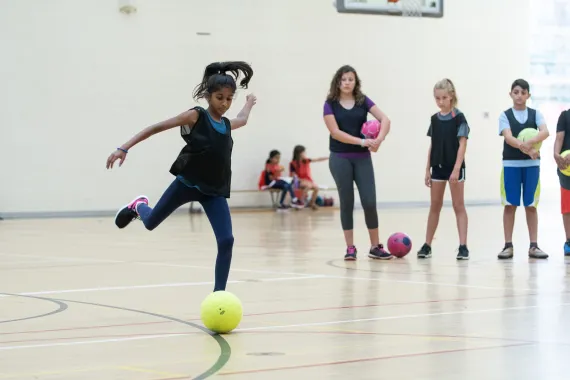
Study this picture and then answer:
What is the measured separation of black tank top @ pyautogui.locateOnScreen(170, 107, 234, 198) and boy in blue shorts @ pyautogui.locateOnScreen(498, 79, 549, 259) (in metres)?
4.82

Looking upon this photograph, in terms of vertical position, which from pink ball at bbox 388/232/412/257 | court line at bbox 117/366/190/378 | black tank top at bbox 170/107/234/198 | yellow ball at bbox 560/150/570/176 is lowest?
pink ball at bbox 388/232/412/257

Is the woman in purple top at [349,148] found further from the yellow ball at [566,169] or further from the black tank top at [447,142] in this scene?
the yellow ball at [566,169]

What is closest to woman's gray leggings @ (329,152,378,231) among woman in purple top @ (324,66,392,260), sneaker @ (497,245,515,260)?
woman in purple top @ (324,66,392,260)

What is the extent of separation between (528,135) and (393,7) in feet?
32.1

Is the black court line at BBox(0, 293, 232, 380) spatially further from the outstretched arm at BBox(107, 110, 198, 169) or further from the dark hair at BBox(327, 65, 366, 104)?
the dark hair at BBox(327, 65, 366, 104)

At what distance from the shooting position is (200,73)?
22.5 metres

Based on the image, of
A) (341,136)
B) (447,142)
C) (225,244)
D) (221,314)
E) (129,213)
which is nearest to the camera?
(221,314)

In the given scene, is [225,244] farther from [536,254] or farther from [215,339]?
[536,254]

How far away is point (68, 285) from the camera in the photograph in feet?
27.1

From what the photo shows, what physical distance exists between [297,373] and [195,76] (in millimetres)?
18310

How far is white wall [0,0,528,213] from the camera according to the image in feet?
67.7

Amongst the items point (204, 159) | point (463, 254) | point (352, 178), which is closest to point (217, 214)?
point (204, 159)

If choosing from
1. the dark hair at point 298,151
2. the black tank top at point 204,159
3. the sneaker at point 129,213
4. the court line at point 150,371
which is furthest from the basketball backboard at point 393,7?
the court line at point 150,371

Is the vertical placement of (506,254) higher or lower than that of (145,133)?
lower
